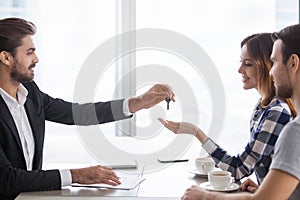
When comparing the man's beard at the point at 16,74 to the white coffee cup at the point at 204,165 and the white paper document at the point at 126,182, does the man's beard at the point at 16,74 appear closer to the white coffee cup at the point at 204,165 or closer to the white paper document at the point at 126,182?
the white paper document at the point at 126,182

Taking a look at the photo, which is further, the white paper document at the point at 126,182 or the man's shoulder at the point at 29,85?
the man's shoulder at the point at 29,85

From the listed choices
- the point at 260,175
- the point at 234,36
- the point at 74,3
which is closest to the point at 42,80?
the point at 74,3

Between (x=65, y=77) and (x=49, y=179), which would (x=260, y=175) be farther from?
(x=65, y=77)

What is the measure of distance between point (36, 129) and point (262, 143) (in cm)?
100

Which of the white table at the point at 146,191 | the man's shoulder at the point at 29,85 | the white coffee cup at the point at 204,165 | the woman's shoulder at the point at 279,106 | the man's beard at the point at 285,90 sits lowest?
the white table at the point at 146,191

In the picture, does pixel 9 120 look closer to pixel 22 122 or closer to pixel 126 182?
pixel 22 122

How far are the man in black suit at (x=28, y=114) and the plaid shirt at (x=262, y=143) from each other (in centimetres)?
49

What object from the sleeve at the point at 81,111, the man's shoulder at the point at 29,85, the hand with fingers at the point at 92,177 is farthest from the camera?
the sleeve at the point at 81,111

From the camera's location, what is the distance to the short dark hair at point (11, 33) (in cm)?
221

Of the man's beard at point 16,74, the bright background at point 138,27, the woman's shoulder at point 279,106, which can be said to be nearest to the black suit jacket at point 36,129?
the man's beard at point 16,74

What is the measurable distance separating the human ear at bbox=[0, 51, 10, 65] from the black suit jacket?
166 mm

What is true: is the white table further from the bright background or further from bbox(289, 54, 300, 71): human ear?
the bright background

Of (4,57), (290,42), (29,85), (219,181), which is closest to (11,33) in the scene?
(4,57)

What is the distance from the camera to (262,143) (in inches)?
78.7
